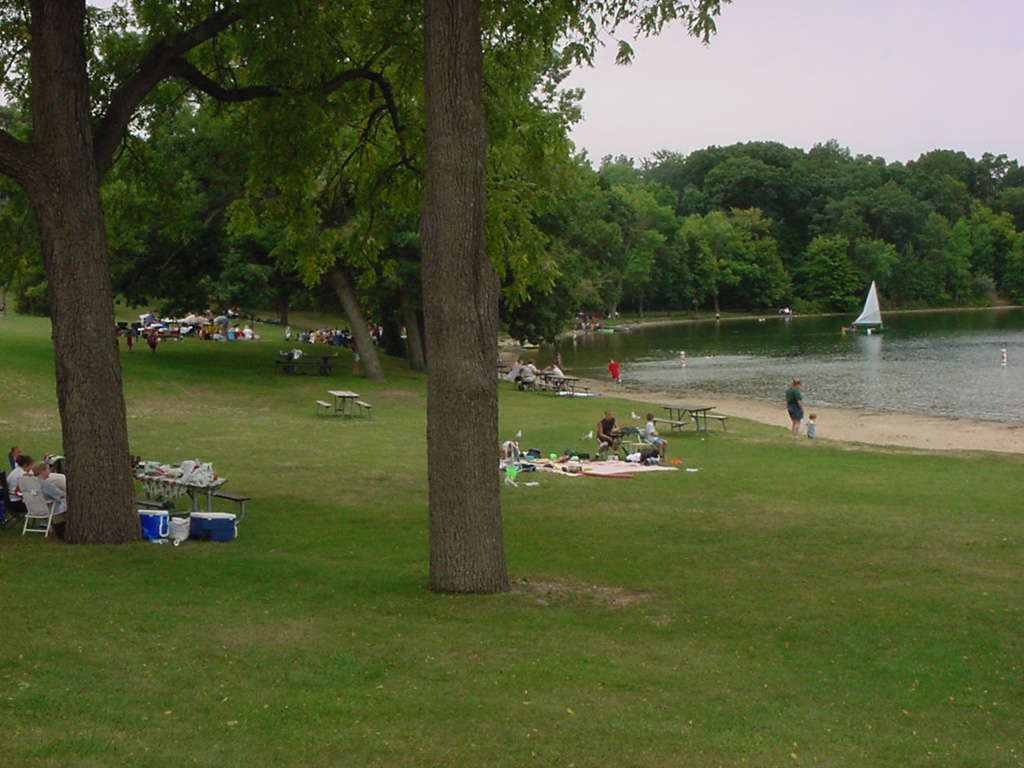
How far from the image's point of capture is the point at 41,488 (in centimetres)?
1294

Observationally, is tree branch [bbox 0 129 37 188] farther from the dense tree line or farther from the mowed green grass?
the dense tree line

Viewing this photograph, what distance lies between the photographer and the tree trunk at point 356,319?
4020 centimetres

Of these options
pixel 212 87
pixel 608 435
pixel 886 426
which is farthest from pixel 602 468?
pixel 886 426

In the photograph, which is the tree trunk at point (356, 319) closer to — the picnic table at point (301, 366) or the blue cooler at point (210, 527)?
the picnic table at point (301, 366)

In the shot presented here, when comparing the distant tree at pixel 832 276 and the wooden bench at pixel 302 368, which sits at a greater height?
the distant tree at pixel 832 276

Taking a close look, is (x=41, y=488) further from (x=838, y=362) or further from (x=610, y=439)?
(x=838, y=362)

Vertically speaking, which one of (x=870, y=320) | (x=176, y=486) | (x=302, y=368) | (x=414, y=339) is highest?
(x=414, y=339)

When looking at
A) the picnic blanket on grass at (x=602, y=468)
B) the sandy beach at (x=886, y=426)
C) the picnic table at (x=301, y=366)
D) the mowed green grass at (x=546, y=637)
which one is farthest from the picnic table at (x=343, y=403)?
the mowed green grass at (x=546, y=637)

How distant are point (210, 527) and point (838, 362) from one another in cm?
5956

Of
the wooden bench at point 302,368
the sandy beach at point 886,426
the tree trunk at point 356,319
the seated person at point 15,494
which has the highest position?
the tree trunk at point 356,319

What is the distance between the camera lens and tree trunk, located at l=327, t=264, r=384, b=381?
40.2 meters

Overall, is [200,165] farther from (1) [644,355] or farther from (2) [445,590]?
(1) [644,355]

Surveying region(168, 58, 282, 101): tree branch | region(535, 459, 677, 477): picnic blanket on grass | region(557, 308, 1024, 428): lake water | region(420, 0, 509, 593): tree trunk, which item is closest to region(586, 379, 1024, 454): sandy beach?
region(557, 308, 1024, 428): lake water

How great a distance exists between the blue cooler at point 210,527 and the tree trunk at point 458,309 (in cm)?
386
